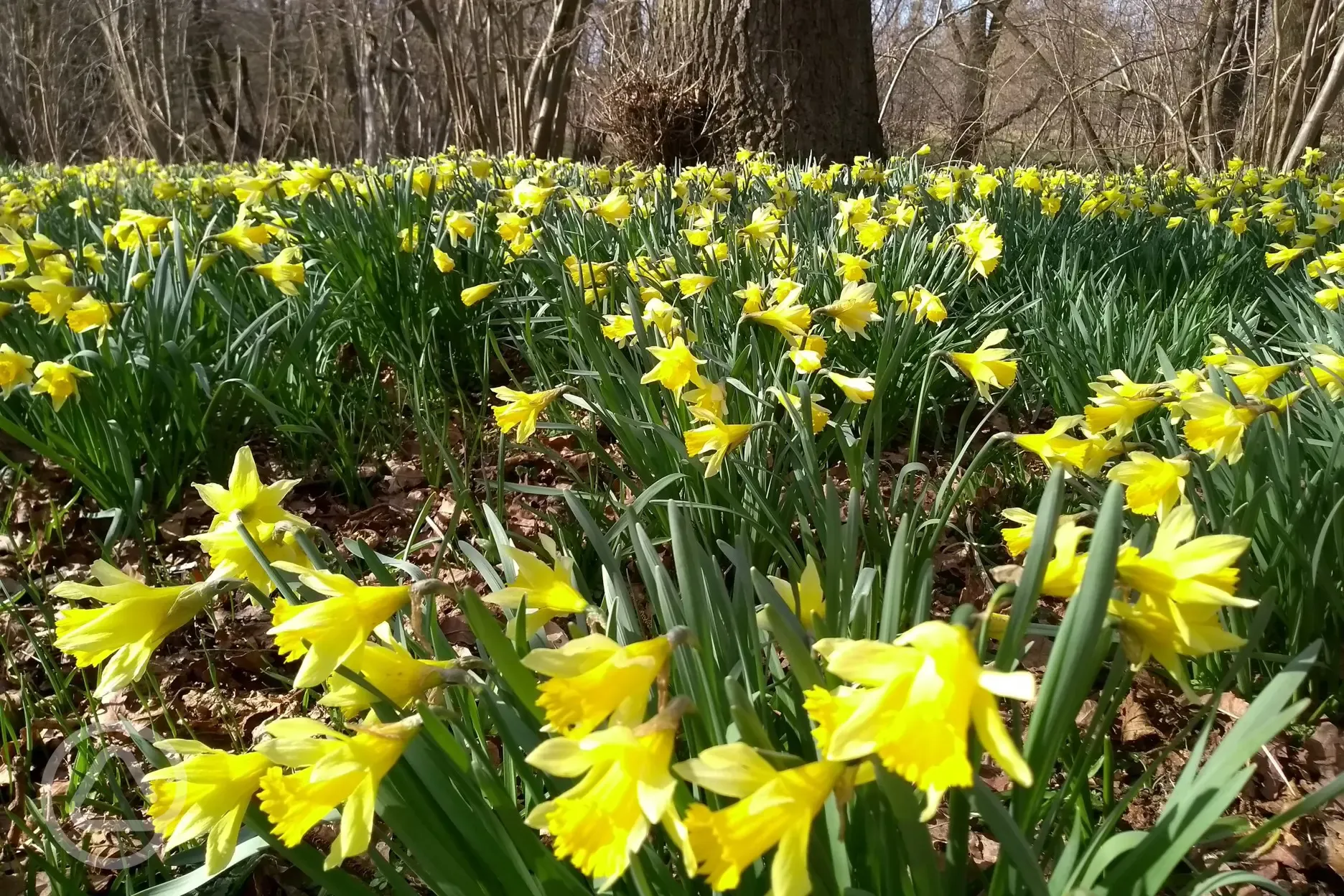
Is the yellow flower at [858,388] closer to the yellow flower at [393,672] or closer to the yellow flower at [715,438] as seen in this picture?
the yellow flower at [715,438]

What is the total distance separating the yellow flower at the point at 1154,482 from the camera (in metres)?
1.13

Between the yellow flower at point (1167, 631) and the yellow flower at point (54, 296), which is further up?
the yellow flower at point (54, 296)

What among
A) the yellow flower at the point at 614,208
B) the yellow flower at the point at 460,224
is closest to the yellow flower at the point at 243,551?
the yellow flower at the point at 460,224

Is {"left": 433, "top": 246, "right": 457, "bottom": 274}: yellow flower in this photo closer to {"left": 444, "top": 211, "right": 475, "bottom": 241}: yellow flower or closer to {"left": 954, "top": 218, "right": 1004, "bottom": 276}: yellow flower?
{"left": 444, "top": 211, "right": 475, "bottom": 241}: yellow flower

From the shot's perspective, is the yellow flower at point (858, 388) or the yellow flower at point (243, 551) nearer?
the yellow flower at point (243, 551)

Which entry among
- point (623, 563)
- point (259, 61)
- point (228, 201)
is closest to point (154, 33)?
point (259, 61)

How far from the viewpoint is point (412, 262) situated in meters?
2.94

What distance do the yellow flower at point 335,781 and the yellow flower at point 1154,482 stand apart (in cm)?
95

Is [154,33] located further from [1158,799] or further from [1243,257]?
[1158,799]

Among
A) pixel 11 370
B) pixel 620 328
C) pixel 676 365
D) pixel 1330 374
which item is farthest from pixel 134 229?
pixel 1330 374

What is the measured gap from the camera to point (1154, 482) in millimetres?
1140

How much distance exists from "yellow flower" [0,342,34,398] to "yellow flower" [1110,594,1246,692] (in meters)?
2.22

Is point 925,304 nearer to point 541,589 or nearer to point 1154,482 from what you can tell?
point 1154,482

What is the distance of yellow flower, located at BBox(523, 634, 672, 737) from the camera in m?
0.70
